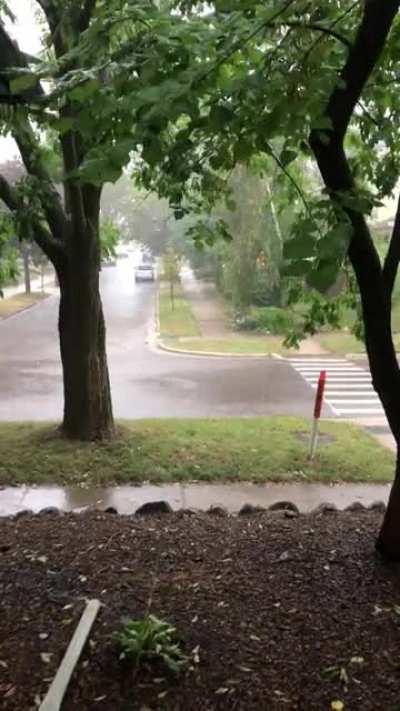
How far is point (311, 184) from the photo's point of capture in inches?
209

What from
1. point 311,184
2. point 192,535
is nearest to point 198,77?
point 192,535

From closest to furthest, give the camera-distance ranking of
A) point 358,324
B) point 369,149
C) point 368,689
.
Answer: point 368,689 < point 369,149 < point 358,324

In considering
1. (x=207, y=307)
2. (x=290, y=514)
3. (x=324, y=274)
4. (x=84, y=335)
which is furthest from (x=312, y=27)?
(x=207, y=307)

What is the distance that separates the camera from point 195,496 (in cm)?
648

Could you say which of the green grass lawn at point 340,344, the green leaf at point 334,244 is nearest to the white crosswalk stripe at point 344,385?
the green grass lawn at point 340,344

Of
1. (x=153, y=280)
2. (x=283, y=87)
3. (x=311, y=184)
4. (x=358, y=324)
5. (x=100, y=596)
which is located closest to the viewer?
(x=283, y=87)

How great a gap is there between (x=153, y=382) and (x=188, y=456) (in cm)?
628

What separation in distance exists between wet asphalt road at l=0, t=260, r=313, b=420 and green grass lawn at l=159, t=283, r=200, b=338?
3.23 ft

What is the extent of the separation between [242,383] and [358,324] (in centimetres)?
929

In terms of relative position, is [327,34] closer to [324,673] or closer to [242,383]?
[324,673]

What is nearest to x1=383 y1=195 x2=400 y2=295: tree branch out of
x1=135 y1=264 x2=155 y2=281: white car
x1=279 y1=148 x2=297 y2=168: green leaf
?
x1=279 y1=148 x2=297 y2=168: green leaf

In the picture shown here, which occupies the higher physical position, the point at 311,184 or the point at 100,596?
the point at 311,184

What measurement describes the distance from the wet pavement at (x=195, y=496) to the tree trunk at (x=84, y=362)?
59.4 inches

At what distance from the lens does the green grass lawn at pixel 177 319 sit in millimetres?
22167
